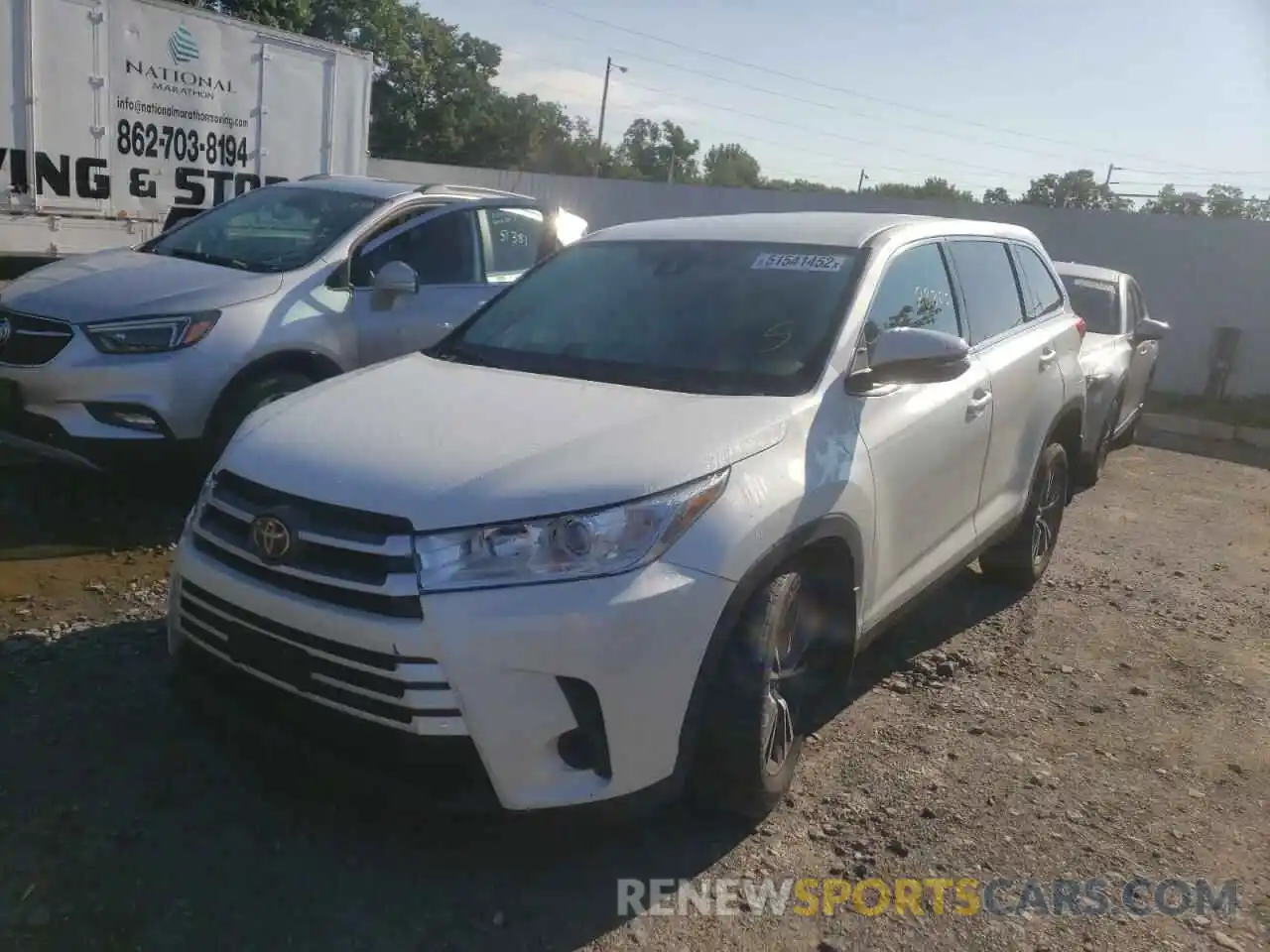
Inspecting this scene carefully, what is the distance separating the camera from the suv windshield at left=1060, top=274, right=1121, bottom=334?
28.5 ft

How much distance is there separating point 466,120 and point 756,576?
165 feet

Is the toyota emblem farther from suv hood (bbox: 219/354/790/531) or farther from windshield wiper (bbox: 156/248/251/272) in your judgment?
windshield wiper (bbox: 156/248/251/272)

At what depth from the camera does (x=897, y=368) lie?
3.52 metres

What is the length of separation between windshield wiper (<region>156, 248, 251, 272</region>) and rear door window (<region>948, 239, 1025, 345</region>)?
11.8 feet

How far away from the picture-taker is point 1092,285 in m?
8.90

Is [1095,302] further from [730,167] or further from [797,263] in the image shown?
[730,167]

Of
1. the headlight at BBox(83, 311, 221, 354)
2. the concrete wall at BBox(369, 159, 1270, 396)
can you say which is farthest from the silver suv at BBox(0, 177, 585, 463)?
the concrete wall at BBox(369, 159, 1270, 396)

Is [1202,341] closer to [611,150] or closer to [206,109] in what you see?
[206,109]

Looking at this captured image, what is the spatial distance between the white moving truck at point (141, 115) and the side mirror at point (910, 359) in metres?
8.67

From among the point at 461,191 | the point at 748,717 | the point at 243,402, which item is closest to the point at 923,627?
the point at 748,717

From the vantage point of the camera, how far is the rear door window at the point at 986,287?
4.61 m

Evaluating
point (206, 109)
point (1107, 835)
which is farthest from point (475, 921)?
point (206, 109)

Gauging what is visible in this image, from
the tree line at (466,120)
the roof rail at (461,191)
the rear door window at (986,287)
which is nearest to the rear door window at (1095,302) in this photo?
the rear door window at (986,287)

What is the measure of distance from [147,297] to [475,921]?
3.69m
